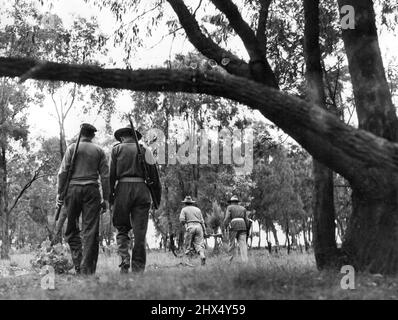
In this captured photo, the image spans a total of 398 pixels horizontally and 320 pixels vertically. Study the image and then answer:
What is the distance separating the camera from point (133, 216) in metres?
7.45

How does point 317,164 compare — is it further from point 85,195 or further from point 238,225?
point 238,225

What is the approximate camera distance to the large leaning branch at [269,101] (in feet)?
18.5

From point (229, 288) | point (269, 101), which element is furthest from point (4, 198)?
point (229, 288)

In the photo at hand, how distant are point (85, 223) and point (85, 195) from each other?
41 centimetres

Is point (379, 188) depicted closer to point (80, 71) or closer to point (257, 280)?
point (257, 280)

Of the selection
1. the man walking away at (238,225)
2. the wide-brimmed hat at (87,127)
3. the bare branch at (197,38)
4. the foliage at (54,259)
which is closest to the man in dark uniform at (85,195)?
the wide-brimmed hat at (87,127)

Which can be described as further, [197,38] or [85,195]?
[85,195]

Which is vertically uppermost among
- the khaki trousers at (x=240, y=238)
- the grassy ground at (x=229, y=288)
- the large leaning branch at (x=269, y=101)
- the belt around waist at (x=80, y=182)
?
the large leaning branch at (x=269, y=101)

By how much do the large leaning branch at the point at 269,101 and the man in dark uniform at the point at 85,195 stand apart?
211 cm

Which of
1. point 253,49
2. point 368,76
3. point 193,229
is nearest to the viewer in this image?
point 253,49

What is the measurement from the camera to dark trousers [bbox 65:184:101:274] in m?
7.38

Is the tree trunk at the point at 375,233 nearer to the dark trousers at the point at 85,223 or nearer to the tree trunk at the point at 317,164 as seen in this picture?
the tree trunk at the point at 317,164

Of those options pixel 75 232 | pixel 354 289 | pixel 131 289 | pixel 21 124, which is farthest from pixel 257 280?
pixel 21 124

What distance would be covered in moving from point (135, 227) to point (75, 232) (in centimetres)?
107
